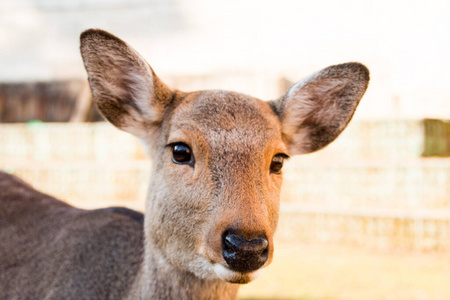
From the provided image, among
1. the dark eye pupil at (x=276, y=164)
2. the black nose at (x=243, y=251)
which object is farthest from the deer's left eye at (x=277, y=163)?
the black nose at (x=243, y=251)

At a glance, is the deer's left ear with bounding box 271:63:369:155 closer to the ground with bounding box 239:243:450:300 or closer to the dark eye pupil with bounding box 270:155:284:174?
the dark eye pupil with bounding box 270:155:284:174

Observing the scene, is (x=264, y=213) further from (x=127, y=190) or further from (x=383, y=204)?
(x=127, y=190)

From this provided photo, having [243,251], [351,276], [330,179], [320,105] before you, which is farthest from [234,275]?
[330,179]

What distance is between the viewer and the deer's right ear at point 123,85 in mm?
3248

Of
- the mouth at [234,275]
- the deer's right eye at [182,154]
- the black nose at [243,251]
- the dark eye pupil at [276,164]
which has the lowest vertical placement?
the mouth at [234,275]

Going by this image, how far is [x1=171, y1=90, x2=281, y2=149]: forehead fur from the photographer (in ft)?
9.58

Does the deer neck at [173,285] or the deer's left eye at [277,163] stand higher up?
the deer's left eye at [277,163]

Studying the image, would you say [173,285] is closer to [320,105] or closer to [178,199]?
[178,199]

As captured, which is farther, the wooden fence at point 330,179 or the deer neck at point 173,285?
the wooden fence at point 330,179

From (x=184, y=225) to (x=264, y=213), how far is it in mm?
487

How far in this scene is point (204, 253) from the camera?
2.65 m

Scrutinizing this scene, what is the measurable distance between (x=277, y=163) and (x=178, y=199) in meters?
0.66

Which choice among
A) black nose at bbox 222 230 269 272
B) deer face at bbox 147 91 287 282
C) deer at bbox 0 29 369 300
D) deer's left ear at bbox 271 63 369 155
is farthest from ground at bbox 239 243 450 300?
black nose at bbox 222 230 269 272

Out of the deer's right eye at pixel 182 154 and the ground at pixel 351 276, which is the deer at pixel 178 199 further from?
the ground at pixel 351 276
